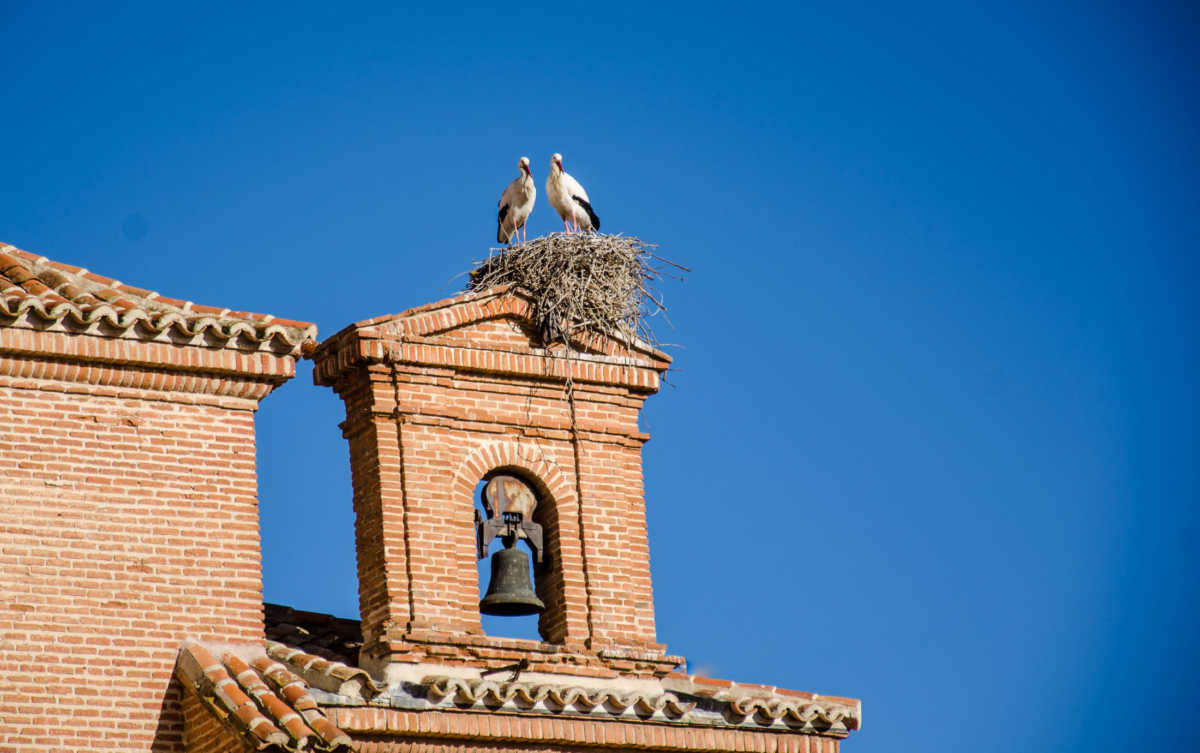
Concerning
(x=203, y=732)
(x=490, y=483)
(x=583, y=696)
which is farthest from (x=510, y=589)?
(x=203, y=732)

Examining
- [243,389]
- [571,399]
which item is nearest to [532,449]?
[571,399]

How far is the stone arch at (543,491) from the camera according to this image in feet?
47.3

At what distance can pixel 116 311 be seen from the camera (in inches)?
523

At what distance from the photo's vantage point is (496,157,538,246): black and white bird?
17359 mm

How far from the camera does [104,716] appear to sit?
40.9 feet

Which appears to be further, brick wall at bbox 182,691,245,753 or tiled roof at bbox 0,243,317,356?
tiled roof at bbox 0,243,317,356

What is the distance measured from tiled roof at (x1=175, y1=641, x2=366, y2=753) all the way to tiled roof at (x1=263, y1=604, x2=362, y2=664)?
3.24 feet

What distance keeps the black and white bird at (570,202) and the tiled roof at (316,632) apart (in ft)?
14.1

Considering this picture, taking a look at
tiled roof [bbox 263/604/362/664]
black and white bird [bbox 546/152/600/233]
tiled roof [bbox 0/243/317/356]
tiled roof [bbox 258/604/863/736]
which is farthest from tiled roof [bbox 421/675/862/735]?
black and white bird [bbox 546/152/600/233]

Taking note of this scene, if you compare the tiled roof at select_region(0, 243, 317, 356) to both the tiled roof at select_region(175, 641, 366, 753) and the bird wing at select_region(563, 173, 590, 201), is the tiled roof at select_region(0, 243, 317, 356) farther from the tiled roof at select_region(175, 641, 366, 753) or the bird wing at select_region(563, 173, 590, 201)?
the bird wing at select_region(563, 173, 590, 201)

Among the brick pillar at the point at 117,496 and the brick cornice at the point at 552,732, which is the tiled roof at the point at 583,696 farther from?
the brick pillar at the point at 117,496

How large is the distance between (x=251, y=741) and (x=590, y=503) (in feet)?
11.8

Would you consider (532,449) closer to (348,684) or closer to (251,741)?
(348,684)

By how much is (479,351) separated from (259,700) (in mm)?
3339
